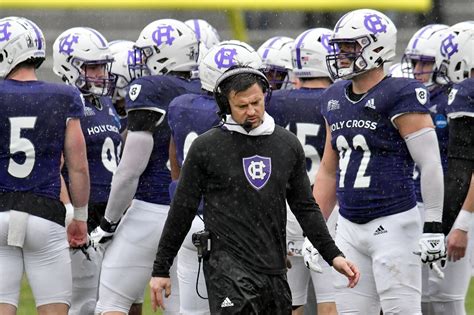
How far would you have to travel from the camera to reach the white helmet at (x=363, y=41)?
7.27 metres

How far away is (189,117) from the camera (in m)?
7.36

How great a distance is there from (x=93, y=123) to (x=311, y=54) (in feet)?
4.64

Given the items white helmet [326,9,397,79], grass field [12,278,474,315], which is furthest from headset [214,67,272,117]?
grass field [12,278,474,315]

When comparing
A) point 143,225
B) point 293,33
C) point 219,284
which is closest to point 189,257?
point 143,225

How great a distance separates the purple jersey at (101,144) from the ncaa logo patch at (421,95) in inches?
90.2

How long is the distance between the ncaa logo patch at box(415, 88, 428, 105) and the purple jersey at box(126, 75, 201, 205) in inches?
59.9

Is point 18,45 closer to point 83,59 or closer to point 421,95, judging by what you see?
point 83,59

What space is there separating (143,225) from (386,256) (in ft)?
5.52

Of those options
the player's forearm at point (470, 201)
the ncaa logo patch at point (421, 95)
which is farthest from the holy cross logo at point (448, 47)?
the ncaa logo patch at point (421, 95)

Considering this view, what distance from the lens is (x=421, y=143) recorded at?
6949 millimetres

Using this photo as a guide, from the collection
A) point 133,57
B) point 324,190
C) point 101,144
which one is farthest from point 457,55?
point 101,144

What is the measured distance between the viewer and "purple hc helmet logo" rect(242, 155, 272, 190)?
620 centimetres

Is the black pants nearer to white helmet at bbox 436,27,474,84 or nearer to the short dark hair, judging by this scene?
the short dark hair

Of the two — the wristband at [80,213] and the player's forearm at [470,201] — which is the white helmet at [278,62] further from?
the wristband at [80,213]
